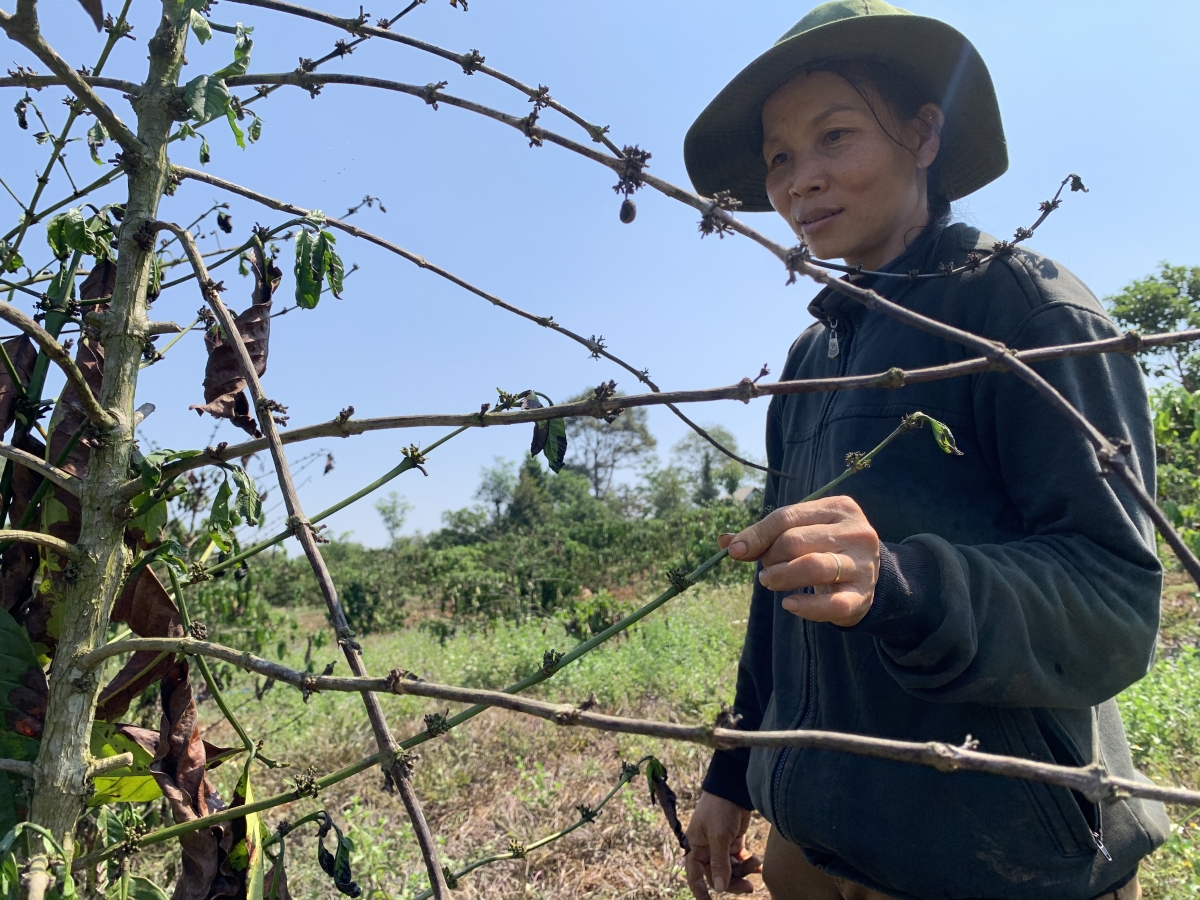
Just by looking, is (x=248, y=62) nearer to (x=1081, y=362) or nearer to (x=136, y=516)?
(x=136, y=516)

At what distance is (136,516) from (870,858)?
1.26 metres

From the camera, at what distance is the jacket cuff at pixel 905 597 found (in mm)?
1038

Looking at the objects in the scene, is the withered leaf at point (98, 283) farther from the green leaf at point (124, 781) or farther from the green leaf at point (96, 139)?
the green leaf at point (124, 781)

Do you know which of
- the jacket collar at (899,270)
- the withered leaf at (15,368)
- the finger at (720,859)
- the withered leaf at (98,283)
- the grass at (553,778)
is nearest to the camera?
the withered leaf at (15,368)

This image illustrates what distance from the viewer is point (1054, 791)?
4.06 ft

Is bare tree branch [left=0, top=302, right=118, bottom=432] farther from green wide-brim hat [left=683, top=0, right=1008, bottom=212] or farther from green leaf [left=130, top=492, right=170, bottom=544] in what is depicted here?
green wide-brim hat [left=683, top=0, right=1008, bottom=212]

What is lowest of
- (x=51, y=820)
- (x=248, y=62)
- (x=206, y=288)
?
(x=51, y=820)

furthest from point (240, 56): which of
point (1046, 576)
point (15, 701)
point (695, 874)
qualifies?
point (695, 874)

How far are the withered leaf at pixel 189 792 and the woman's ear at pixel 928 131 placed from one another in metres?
1.68

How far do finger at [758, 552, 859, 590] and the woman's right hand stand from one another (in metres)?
1.20

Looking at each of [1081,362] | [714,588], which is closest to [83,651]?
[1081,362]

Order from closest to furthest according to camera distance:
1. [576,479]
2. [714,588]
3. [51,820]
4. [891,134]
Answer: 1. [51,820]
2. [891,134]
3. [714,588]
4. [576,479]

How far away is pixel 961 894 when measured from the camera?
4.20ft

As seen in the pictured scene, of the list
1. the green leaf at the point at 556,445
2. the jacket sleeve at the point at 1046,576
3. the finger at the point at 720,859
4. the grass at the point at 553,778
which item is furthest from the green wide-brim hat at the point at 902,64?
the grass at the point at 553,778
